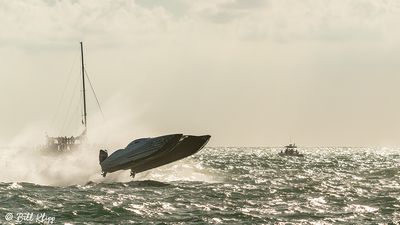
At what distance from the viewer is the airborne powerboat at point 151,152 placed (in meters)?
42.2

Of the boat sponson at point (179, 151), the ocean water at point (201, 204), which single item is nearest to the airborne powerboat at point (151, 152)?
the boat sponson at point (179, 151)

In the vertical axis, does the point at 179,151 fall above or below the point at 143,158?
above

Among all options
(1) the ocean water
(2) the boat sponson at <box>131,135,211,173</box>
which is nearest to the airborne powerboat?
(2) the boat sponson at <box>131,135,211,173</box>

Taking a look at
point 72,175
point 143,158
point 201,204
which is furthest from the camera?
point 72,175

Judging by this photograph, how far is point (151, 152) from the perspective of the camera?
42438 mm

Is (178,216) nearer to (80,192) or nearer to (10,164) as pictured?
(80,192)

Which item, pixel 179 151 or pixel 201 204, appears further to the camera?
pixel 179 151

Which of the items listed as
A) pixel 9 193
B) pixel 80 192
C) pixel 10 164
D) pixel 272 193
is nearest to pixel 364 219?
pixel 272 193

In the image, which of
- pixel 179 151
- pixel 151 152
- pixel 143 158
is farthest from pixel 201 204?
pixel 179 151

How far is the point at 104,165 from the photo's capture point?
43719mm

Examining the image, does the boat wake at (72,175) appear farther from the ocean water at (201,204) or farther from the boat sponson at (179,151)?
the ocean water at (201,204)

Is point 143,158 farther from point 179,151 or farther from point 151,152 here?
point 179,151

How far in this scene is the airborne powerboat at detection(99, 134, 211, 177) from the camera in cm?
4222

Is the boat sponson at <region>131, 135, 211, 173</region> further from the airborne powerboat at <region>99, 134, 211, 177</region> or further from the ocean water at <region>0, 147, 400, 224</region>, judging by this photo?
the ocean water at <region>0, 147, 400, 224</region>
